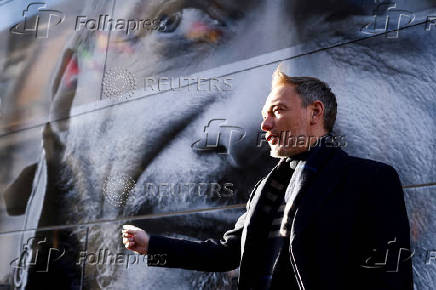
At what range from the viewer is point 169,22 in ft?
19.1

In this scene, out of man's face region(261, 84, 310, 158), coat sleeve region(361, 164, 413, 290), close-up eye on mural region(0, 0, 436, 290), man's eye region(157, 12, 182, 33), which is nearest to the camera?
coat sleeve region(361, 164, 413, 290)

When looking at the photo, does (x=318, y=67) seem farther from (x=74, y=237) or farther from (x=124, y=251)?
(x=74, y=237)

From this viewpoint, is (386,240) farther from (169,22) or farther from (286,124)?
(169,22)

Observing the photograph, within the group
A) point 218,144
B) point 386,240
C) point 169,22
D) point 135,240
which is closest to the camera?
point 386,240

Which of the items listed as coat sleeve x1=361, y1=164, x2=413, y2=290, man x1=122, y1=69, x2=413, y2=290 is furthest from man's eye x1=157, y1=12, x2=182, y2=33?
coat sleeve x1=361, y1=164, x2=413, y2=290

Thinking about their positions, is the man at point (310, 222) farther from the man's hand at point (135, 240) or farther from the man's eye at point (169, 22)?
the man's eye at point (169, 22)

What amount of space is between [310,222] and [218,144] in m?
2.65

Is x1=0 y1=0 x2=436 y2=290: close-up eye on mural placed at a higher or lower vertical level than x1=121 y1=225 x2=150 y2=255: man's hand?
higher

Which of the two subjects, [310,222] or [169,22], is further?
[169,22]

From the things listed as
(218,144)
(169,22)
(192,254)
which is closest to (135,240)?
(192,254)

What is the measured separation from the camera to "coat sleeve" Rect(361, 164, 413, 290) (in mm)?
2416

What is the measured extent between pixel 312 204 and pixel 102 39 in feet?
13.7

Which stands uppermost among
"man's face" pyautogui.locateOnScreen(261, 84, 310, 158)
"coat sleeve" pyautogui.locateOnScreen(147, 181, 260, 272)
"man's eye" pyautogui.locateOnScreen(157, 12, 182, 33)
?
"man's eye" pyautogui.locateOnScreen(157, 12, 182, 33)

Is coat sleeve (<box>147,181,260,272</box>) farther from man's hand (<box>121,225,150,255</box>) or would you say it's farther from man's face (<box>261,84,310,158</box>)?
man's face (<box>261,84,310,158</box>)
